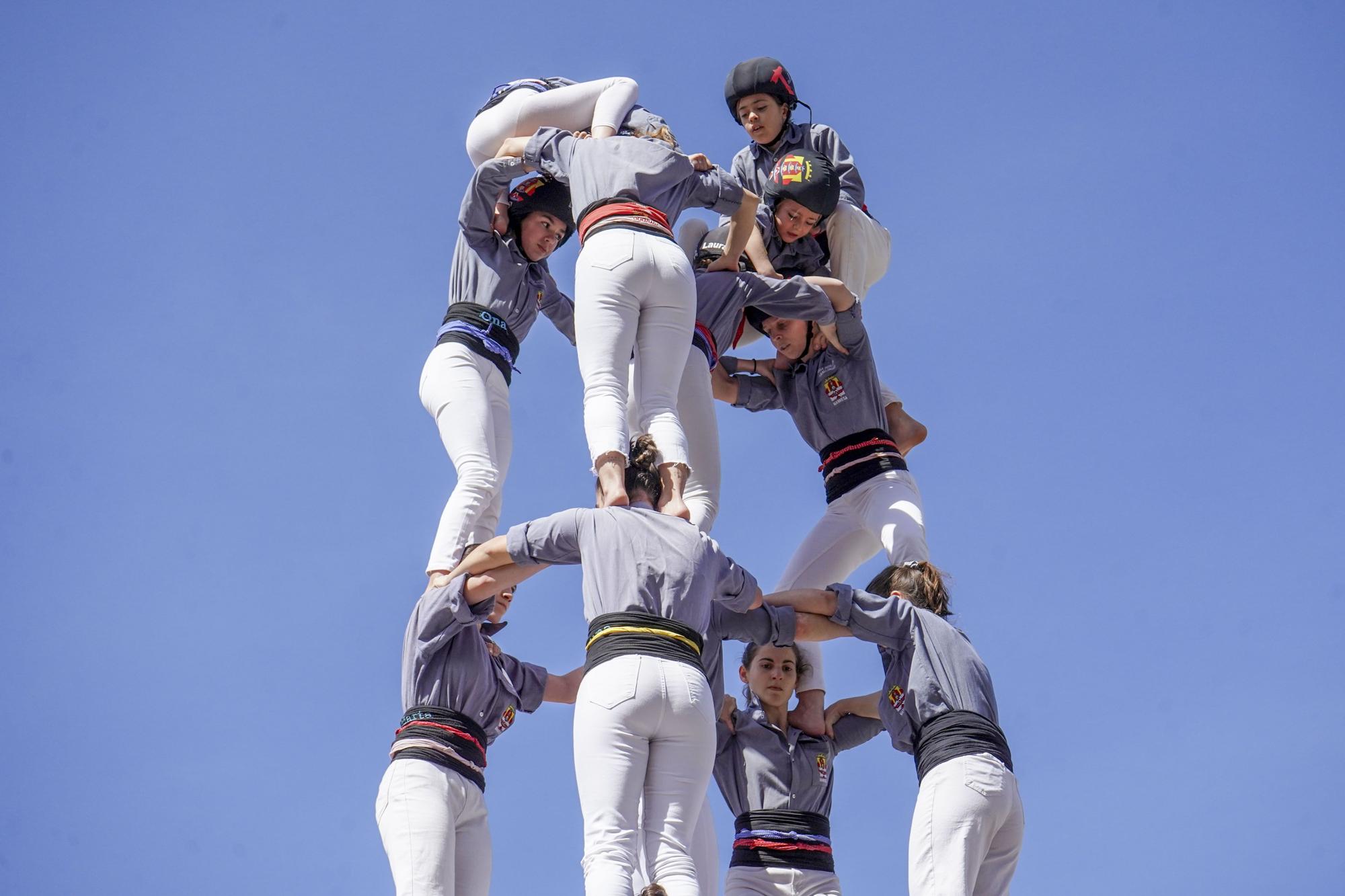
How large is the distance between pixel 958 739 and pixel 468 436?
385cm

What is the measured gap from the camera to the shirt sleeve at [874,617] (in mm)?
10844

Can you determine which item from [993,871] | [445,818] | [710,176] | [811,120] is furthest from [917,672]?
[811,120]

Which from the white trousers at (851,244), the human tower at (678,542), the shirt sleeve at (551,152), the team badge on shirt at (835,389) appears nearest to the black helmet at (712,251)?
the human tower at (678,542)

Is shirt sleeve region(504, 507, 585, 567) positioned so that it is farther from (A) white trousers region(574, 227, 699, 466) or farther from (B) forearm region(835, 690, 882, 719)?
(B) forearm region(835, 690, 882, 719)

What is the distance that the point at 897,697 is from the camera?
10953 millimetres

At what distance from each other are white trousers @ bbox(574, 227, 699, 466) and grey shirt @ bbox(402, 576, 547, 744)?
4.53ft

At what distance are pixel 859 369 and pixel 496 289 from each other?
2.90 m

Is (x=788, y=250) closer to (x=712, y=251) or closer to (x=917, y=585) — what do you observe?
(x=712, y=251)

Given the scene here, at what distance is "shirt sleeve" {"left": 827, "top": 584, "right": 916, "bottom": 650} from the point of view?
10.8 metres

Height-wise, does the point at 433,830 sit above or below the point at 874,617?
below

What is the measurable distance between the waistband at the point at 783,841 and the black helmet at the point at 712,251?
4176 mm

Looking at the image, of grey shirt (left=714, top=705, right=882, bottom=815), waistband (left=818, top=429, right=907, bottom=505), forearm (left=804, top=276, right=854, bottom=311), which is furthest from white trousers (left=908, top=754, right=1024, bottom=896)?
forearm (left=804, top=276, right=854, bottom=311)

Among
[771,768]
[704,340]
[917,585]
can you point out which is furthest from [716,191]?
[771,768]

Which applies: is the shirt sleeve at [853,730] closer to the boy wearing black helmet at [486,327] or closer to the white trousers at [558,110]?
the boy wearing black helmet at [486,327]
